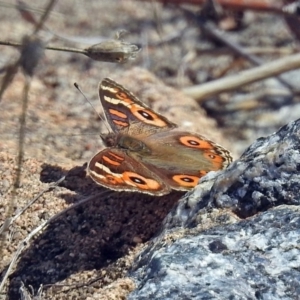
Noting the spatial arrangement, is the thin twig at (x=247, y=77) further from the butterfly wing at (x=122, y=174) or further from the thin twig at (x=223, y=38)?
the butterfly wing at (x=122, y=174)

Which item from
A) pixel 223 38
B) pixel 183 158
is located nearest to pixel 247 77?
pixel 223 38

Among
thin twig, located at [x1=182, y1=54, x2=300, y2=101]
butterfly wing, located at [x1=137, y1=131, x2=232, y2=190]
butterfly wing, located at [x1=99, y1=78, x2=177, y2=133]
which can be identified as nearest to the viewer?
butterfly wing, located at [x1=137, y1=131, x2=232, y2=190]

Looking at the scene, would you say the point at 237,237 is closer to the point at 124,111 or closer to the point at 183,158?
the point at 183,158

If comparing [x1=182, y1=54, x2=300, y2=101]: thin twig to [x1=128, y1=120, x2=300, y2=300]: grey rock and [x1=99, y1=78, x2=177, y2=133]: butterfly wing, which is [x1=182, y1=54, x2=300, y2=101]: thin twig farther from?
[x1=128, y1=120, x2=300, y2=300]: grey rock

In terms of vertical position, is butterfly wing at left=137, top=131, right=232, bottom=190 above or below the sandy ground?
above

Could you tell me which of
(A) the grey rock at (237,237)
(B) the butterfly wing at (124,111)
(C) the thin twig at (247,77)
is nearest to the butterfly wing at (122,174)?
(A) the grey rock at (237,237)

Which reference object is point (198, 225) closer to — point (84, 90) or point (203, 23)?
point (84, 90)

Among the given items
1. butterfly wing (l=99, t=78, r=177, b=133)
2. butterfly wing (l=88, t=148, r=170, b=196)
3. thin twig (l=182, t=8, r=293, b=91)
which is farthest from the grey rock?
thin twig (l=182, t=8, r=293, b=91)
